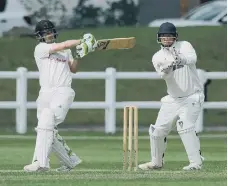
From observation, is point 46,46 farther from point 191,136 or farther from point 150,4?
point 150,4

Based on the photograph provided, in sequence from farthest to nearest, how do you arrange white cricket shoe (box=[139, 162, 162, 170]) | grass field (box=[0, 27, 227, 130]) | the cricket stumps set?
grass field (box=[0, 27, 227, 130])
white cricket shoe (box=[139, 162, 162, 170])
the cricket stumps set

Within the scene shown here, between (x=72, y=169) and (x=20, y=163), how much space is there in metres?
1.44

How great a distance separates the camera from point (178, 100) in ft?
52.2

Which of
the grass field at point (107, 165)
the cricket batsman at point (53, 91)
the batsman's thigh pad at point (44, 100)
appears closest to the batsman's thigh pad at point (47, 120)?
the cricket batsman at point (53, 91)

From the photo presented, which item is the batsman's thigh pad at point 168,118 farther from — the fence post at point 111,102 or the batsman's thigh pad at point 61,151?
the fence post at point 111,102

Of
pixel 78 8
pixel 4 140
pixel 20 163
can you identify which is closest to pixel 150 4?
pixel 78 8

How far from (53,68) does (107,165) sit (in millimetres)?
1903

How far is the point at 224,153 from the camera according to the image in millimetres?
19281

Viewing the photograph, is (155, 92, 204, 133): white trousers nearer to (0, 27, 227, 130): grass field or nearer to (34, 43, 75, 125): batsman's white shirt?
(34, 43, 75, 125): batsman's white shirt

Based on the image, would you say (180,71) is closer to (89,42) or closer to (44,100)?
(89,42)

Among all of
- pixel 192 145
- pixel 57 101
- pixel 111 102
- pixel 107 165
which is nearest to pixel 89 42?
pixel 57 101

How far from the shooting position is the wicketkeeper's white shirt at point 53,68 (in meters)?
15.5

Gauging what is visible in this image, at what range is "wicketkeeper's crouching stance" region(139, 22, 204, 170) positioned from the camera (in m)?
15.7

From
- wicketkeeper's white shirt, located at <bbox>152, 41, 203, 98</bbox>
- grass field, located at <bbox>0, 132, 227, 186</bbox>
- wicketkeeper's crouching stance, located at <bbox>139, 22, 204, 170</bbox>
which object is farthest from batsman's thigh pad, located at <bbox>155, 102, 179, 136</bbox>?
grass field, located at <bbox>0, 132, 227, 186</bbox>
